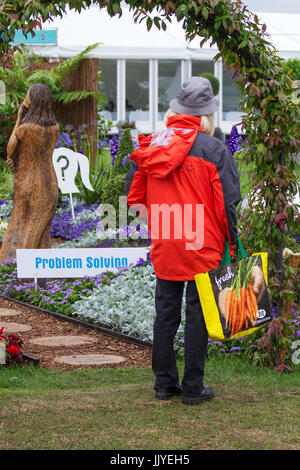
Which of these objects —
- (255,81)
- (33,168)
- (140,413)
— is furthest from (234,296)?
(33,168)

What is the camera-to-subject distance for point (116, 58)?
755 inches

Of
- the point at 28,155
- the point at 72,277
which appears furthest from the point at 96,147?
the point at 72,277

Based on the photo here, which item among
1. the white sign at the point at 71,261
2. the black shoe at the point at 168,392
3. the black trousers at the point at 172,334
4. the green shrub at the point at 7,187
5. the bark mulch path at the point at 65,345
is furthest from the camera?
the green shrub at the point at 7,187

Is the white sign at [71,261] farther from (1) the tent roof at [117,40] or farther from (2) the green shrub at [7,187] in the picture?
(1) the tent roof at [117,40]

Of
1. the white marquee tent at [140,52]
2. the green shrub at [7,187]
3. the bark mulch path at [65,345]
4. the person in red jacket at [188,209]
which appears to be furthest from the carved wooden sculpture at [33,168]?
the white marquee tent at [140,52]

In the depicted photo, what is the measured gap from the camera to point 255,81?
455cm

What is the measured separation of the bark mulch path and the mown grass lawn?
0.49m

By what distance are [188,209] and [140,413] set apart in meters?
1.12

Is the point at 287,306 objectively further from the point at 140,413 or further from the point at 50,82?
the point at 50,82

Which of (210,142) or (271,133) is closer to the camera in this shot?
(210,142)

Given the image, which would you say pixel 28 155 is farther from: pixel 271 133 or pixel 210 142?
pixel 210 142

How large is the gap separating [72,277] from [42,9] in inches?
152

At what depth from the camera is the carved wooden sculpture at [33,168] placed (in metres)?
8.09

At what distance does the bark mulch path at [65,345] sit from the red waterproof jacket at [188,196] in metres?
1.71
